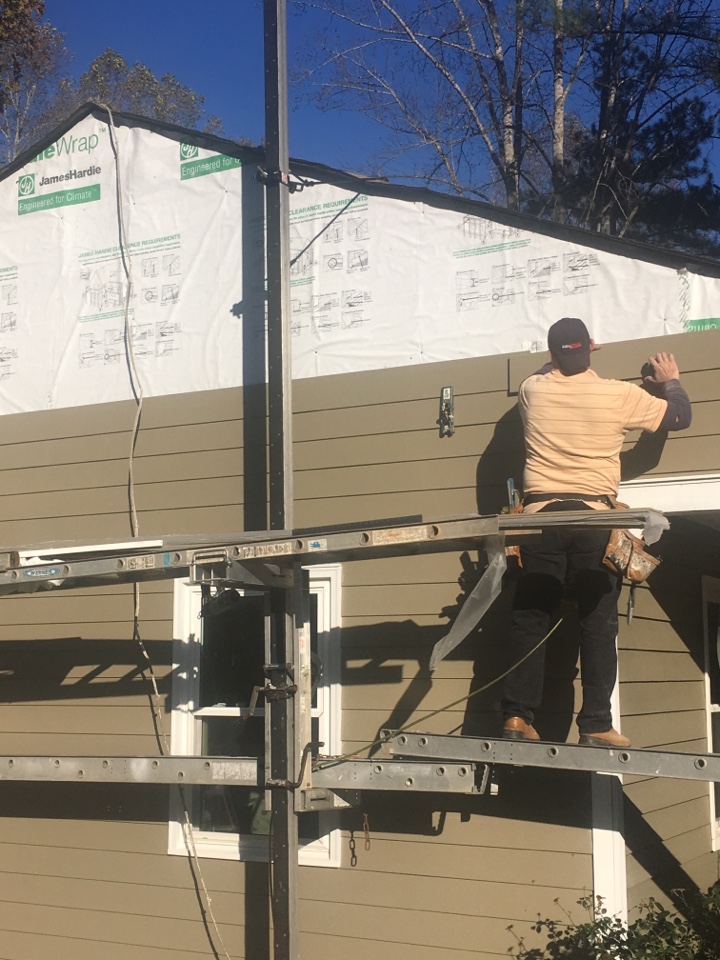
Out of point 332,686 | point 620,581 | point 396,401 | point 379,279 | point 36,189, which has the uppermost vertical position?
point 36,189

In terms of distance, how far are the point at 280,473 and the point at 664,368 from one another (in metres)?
2.10

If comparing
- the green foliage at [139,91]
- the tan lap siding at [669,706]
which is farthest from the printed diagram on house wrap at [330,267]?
the green foliage at [139,91]

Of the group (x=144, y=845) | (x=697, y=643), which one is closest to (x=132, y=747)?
(x=144, y=845)

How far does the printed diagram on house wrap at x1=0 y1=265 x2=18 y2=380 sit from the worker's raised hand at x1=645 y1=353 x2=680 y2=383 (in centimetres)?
421

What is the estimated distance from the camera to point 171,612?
6.11 m

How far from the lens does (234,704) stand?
594 centimetres

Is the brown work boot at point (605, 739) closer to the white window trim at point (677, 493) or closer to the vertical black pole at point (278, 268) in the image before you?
the white window trim at point (677, 493)

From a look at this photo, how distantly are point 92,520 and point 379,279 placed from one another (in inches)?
90.4

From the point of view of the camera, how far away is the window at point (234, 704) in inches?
221

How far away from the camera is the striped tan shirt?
192 inches

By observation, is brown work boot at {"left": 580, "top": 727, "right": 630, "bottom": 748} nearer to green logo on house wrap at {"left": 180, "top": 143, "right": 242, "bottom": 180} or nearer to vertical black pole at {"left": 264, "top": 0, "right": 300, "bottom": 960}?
vertical black pole at {"left": 264, "top": 0, "right": 300, "bottom": 960}

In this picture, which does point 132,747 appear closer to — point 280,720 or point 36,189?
point 280,720

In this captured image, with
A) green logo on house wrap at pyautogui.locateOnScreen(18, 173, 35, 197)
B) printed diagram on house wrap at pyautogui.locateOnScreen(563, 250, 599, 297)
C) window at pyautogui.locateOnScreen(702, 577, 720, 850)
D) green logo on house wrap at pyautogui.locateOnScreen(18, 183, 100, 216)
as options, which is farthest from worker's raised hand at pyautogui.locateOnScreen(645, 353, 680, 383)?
green logo on house wrap at pyautogui.locateOnScreen(18, 173, 35, 197)

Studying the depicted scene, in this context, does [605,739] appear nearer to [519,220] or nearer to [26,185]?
[519,220]
